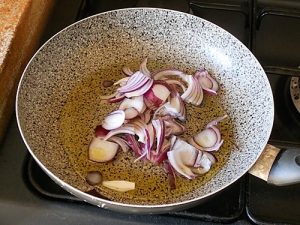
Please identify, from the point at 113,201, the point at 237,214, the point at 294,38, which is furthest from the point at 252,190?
the point at 294,38

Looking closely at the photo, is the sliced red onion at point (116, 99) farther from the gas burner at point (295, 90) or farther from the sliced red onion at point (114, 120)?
the gas burner at point (295, 90)

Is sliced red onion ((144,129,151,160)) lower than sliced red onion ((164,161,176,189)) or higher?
higher

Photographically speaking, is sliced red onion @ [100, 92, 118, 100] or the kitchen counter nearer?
the kitchen counter

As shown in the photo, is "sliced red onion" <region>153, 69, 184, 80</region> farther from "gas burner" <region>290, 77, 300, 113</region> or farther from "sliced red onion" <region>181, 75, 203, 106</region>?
"gas burner" <region>290, 77, 300, 113</region>

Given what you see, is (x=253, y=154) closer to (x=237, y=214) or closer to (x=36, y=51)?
(x=237, y=214)

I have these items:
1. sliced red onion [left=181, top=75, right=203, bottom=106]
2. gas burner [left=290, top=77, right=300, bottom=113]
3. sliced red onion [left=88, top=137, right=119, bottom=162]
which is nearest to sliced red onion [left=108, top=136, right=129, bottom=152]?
sliced red onion [left=88, top=137, right=119, bottom=162]

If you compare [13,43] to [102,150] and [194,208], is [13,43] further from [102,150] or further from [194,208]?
[194,208]

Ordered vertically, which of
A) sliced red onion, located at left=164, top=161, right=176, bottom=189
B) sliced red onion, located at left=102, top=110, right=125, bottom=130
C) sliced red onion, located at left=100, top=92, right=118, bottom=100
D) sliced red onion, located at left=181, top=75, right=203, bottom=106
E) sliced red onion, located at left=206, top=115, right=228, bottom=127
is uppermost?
sliced red onion, located at left=181, top=75, right=203, bottom=106
